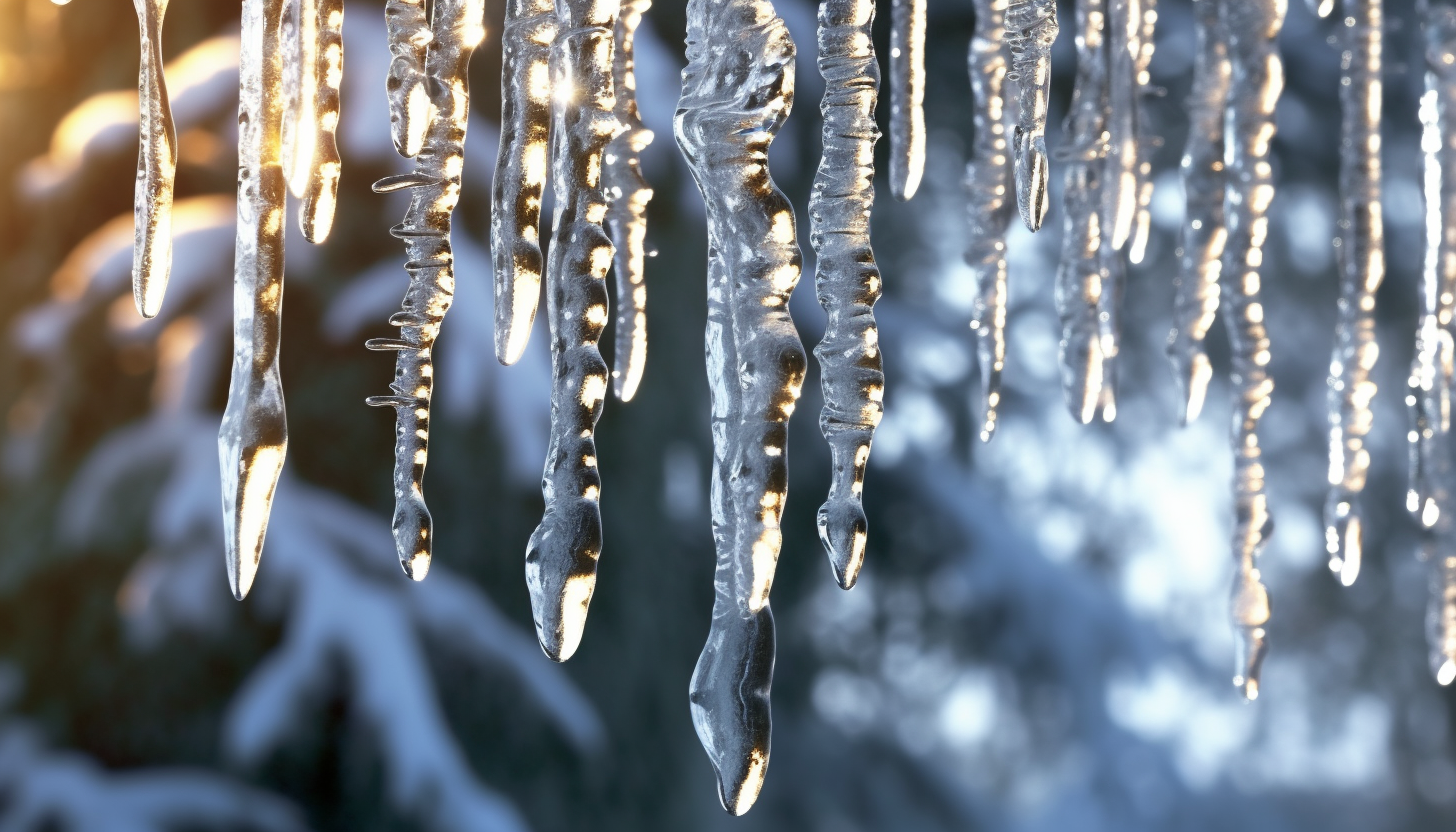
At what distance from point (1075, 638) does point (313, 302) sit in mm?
1314

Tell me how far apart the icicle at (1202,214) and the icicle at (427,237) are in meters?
0.39

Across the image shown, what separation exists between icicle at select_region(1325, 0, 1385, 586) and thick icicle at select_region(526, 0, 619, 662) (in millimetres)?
430

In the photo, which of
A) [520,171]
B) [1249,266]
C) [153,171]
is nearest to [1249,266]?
[1249,266]

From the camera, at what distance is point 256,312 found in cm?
36

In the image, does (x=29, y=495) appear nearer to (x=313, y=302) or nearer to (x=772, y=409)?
(x=313, y=302)

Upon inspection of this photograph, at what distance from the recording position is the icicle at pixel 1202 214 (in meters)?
0.58

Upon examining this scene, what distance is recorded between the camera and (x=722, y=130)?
→ 36 centimetres

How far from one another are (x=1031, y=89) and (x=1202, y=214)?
0.74 feet

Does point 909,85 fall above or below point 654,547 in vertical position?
above

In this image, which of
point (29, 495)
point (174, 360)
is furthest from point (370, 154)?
point (29, 495)

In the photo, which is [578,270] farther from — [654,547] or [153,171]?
[654,547]

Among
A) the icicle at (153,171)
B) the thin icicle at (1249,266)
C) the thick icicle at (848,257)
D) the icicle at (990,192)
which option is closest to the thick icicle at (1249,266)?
the thin icicle at (1249,266)

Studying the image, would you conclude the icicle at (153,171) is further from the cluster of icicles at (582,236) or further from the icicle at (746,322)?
the icicle at (746,322)

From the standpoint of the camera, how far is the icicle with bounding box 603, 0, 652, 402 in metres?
0.46
